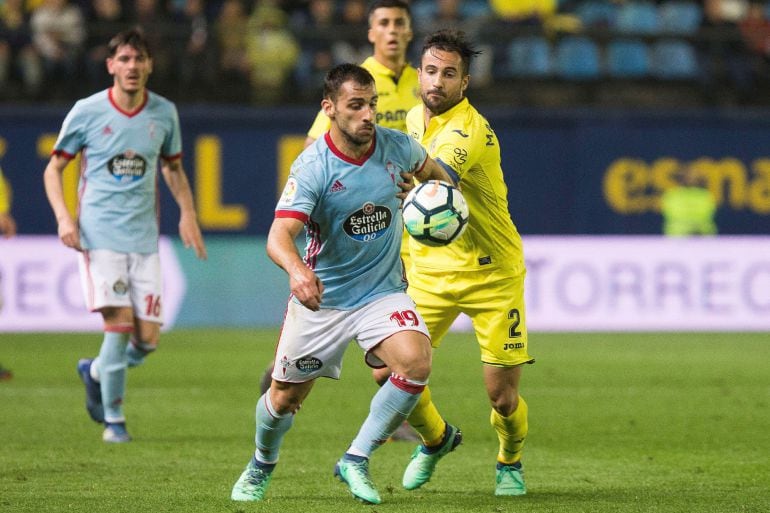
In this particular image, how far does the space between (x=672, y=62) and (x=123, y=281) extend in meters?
12.1

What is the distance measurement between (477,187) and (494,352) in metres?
0.83

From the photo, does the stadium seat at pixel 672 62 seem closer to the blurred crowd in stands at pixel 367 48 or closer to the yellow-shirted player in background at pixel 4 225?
the blurred crowd in stands at pixel 367 48

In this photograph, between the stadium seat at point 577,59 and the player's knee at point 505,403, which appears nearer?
the player's knee at point 505,403

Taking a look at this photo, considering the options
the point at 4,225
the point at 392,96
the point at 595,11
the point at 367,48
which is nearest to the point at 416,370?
the point at 392,96

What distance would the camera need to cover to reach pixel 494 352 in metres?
7.05

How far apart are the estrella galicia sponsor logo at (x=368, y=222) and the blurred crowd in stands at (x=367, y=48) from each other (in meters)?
11.6

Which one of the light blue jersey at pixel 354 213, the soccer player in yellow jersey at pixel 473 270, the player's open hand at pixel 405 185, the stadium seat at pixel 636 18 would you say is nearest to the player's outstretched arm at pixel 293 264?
the light blue jersey at pixel 354 213

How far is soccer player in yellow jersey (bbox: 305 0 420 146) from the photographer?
8.70 meters

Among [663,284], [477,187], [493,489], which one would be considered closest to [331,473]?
[493,489]

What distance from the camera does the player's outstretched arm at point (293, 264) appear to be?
19.4 feet

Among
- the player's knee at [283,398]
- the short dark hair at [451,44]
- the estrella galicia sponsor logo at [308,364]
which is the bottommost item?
the player's knee at [283,398]

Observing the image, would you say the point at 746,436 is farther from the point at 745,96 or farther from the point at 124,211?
the point at 745,96

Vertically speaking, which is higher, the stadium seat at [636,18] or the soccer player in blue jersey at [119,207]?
the stadium seat at [636,18]

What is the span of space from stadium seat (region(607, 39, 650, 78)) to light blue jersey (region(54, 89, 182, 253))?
36.8 feet
